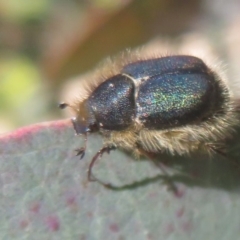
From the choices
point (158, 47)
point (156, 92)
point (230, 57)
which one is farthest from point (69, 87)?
point (156, 92)

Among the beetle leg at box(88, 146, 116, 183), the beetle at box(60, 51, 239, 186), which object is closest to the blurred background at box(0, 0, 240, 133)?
the beetle at box(60, 51, 239, 186)

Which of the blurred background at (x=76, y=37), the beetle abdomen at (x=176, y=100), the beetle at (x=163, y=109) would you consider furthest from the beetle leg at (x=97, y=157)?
the blurred background at (x=76, y=37)

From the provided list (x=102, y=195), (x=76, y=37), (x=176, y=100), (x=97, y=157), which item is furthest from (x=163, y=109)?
(x=76, y=37)

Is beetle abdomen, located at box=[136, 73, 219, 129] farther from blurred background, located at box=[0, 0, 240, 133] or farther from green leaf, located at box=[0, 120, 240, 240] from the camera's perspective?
blurred background, located at box=[0, 0, 240, 133]

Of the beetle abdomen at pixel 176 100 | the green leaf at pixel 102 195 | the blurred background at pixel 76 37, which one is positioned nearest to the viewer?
the green leaf at pixel 102 195

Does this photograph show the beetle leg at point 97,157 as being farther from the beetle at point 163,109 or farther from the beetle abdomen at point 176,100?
the beetle abdomen at point 176,100

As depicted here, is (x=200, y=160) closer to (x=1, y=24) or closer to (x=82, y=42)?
(x=82, y=42)
